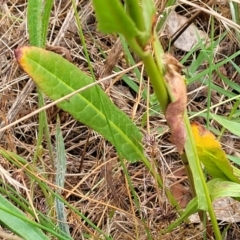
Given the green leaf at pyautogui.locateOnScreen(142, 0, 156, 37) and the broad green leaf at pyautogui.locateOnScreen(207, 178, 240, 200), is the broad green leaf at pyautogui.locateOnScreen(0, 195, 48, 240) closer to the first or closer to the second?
the broad green leaf at pyautogui.locateOnScreen(207, 178, 240, 200)

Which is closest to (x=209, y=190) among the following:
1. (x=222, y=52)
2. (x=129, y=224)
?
(x=129, y=224)

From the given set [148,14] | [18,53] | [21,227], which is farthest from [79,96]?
[148,14]

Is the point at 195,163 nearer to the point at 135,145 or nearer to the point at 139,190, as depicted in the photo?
the point at 135,145

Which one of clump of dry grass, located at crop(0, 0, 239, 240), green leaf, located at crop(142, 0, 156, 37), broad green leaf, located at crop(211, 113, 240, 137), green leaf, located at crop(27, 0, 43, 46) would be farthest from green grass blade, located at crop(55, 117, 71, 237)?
green leaf, located at crop(142, 0, 156, 37)

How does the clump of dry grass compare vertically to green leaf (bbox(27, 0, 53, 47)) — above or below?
below

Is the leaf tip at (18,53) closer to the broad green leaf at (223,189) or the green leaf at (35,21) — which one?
the green leaf at (35,21)

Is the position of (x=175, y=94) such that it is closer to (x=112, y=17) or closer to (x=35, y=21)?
(x=112, y=17)
